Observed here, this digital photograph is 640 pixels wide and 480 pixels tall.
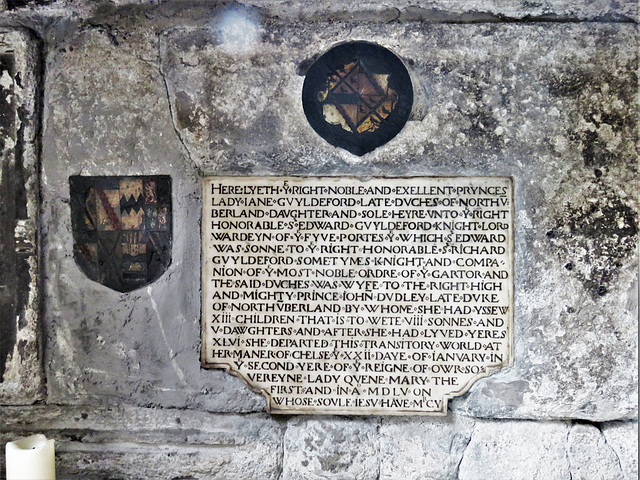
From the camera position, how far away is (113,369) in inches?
87.4

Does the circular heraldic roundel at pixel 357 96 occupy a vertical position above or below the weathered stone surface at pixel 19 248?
above

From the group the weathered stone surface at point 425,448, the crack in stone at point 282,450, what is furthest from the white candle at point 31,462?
the weathered stone surface at point 425,448

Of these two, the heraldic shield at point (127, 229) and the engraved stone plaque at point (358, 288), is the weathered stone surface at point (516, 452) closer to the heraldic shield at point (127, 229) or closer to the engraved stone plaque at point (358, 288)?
the engraved stone plaque at point (358, 288)

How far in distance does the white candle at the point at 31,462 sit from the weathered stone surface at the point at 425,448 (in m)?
1.24

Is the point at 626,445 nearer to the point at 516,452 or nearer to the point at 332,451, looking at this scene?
the point at 516,452

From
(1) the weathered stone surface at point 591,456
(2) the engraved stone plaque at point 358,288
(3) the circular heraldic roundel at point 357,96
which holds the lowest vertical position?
(1) the weathered stone surface at point 591,456

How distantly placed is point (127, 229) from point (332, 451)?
48.3 inches

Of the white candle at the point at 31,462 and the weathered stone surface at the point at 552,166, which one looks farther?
the weathered stone surface at the point at 552,166

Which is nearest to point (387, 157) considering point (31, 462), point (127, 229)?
point (127, 229)

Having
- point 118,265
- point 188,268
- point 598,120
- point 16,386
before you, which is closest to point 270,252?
point 188,268

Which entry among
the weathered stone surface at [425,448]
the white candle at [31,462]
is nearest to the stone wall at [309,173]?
the weathered stone surface at [425,448]

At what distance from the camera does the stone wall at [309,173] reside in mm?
2156

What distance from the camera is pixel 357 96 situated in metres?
2.19

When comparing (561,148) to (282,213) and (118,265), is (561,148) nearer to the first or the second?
(282,213)
